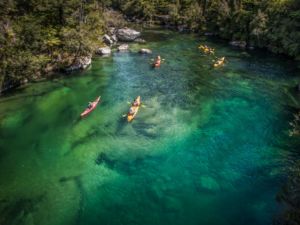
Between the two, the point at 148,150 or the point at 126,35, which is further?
the point at 126,35

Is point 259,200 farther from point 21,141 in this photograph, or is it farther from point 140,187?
point 21,141

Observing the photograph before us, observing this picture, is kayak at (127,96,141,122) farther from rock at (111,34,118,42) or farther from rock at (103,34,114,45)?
rock at (111,34,118,42)

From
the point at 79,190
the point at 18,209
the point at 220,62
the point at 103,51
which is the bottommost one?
the point at 18,209

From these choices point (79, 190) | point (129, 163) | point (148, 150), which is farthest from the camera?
point (148, 150)

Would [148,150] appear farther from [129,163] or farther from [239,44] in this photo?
[239,44]

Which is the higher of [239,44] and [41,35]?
[41,35]

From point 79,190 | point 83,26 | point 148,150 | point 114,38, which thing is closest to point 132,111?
point 148,150

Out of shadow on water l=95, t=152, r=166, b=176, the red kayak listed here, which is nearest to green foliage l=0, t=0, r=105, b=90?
the red kayak

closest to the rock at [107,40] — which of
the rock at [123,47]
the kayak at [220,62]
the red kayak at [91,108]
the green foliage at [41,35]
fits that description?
the rock at [123,47]

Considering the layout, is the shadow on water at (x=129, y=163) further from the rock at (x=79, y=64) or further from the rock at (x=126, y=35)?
the rock at (x=126, y=35)
